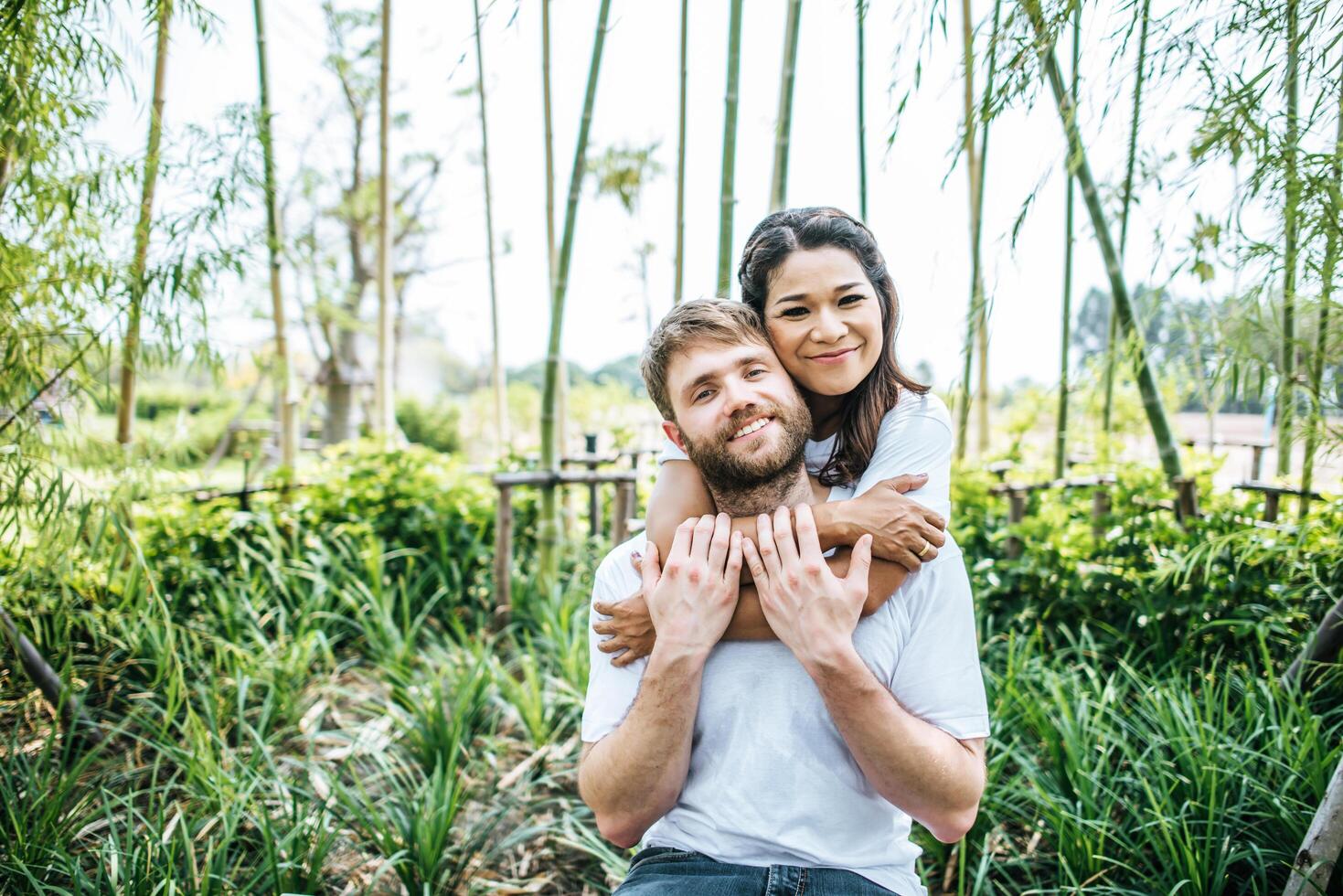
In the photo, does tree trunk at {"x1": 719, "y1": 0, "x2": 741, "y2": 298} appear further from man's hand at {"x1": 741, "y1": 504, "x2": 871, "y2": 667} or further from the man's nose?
man's hand at {"x1": 741, "y1": 504, "x2": 871, "y2": 667}

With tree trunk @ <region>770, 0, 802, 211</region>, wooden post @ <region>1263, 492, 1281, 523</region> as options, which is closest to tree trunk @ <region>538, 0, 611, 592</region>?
tree trunk @ <region>770, 0, 802, 211</region>

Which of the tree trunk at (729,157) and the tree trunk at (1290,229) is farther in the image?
the tree trunk at (729,157)

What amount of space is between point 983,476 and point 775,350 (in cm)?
320

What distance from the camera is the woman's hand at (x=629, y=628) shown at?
1363 mm

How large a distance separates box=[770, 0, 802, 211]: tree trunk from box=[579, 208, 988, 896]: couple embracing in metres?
1.88

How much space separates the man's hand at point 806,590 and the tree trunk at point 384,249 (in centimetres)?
430

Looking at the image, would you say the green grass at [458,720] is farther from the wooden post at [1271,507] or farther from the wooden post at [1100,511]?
the wooden post at [1271,507]

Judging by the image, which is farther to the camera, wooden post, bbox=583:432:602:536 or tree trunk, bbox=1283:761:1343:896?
wooden post, bbox=583:432:602:536

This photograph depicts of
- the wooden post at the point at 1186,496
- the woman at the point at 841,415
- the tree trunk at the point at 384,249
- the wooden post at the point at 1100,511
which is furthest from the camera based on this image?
the tree trunk at the point at 384,249

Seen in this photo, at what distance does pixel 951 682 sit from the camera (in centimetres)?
128

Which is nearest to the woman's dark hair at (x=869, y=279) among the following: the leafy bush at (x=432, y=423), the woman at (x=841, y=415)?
the woman at (x=841, y=415)

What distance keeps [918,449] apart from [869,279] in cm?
35

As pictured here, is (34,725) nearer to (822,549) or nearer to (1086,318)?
(822,549)

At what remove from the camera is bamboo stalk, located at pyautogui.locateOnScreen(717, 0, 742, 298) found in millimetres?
3070
